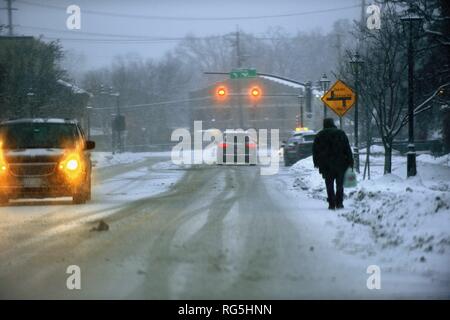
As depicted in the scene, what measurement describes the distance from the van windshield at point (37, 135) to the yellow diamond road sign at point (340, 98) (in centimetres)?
859

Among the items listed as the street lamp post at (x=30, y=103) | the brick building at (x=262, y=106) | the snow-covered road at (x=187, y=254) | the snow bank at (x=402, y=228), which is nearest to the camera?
the snow-covered road at (x=187, y=254)

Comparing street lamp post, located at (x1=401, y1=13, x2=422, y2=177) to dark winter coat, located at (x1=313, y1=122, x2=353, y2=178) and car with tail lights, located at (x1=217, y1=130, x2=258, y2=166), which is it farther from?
car with tail lights, located at (x1=217, y1=130, x2=258, y2=166)

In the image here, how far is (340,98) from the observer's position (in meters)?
22.6

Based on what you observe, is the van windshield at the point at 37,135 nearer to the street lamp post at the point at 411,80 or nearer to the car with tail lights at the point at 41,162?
the car with tail lights at the point at 41,162

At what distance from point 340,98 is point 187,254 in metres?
14.0

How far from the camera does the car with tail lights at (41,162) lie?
52.9ft

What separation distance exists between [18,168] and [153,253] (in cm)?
742

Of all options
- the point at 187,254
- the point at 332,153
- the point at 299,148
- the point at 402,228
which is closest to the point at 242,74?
the point at 299,148

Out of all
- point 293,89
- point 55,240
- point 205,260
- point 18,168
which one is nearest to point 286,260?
point 205,260

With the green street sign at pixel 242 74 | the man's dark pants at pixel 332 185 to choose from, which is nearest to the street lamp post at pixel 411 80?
the man's dark pants at pixel 332 185

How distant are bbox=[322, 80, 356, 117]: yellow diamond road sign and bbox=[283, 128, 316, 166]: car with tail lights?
15.4m

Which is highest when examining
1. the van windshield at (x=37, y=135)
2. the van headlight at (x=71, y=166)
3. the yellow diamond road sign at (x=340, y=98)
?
the yellow diamond road sign at (x=340, y=98)

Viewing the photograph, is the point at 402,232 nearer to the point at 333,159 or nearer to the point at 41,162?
the point at 333,159

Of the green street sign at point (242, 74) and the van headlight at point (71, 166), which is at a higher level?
the green street sign at point (242, 74)
